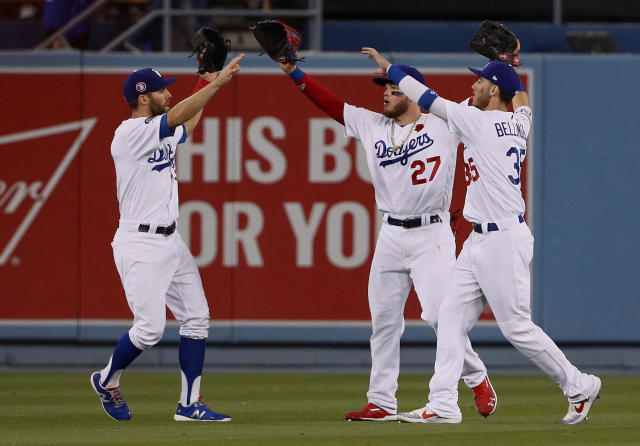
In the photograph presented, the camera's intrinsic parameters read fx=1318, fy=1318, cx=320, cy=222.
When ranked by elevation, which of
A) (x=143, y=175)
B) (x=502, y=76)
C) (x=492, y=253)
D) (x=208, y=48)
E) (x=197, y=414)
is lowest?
(x=197, y=414)

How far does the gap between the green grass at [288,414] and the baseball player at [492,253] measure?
253mm

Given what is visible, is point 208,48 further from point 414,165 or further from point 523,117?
point 523,117

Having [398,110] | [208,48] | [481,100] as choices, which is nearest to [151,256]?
[208,48]

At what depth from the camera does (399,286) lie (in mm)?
7828

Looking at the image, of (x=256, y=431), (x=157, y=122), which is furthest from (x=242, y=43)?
(x=256, y=431)

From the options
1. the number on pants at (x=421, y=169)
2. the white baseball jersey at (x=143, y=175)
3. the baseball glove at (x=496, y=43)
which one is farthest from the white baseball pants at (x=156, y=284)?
the baseball glove at (x=496, y=43)

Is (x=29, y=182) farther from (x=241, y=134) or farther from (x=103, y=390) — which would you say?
(x=103, y=390)

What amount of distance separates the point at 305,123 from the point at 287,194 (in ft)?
2.07

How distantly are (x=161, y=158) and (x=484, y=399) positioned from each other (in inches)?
93.5

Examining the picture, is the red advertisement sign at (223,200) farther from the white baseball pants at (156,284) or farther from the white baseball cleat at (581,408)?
the white baseball cleat at (581,408)

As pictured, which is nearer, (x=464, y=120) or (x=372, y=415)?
(x=464, y=120)

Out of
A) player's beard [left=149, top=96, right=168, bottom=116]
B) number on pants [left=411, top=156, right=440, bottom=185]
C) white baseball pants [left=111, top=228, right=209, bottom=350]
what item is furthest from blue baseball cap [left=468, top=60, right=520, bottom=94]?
white baseball pants [left=111, top=228, right=209, bottom=350]

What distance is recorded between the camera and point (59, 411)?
8.36 m

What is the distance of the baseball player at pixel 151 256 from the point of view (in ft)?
25.2
